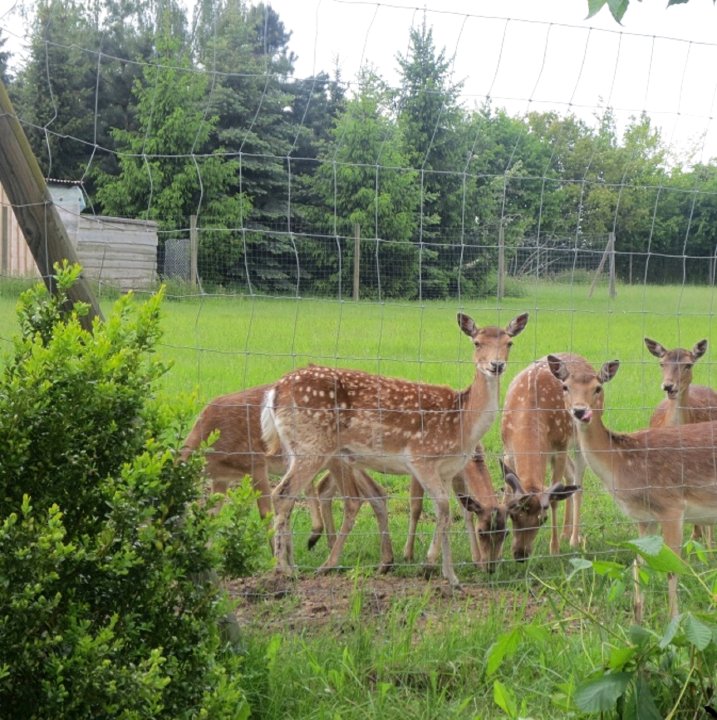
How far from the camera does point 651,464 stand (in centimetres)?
636

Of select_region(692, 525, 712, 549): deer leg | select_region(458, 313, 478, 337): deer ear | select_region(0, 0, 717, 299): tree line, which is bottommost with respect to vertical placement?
select_region(692, 525, 712, 549): deer leg

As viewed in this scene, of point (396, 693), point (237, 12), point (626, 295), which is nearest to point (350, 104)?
point (237, 12)

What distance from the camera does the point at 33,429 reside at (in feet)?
10.1

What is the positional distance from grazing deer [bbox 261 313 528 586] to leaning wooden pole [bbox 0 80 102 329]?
8.73ft

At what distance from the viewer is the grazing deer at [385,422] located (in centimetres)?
667

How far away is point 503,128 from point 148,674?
3693mm

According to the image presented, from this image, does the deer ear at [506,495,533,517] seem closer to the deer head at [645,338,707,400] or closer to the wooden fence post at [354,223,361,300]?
the deer head at [645,338,707,400]

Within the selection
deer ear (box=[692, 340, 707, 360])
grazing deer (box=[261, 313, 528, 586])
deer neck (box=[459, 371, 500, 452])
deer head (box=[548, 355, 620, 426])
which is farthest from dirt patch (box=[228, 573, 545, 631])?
deer ear (box=[692, 340, 707, 360])

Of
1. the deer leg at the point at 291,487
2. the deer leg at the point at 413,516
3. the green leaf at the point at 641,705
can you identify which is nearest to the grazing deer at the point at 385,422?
the deer leg at the point at 291,487

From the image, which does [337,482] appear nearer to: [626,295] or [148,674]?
[626,295]

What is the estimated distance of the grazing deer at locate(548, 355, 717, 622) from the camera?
6.19 meters

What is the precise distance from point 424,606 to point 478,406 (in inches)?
80.2

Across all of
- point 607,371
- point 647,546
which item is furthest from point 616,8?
point 607,371

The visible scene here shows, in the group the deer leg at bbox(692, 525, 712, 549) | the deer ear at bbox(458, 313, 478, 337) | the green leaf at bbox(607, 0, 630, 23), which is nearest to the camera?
the green leaf at bbox(607, 0, 630, 23)
